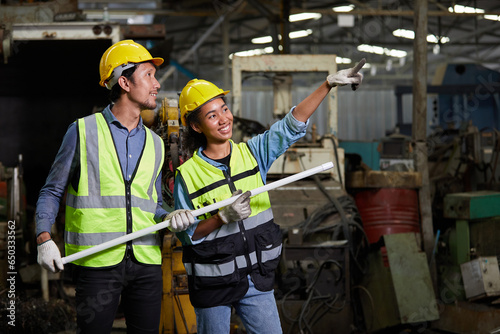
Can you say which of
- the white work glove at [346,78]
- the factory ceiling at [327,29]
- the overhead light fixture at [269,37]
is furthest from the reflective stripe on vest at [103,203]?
the overhead light fixture at [269,37]

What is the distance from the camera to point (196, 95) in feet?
8.05

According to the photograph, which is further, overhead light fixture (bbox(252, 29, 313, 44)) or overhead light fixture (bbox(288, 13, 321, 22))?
overhead light fixture (bbox(252, 29, 313, 44))

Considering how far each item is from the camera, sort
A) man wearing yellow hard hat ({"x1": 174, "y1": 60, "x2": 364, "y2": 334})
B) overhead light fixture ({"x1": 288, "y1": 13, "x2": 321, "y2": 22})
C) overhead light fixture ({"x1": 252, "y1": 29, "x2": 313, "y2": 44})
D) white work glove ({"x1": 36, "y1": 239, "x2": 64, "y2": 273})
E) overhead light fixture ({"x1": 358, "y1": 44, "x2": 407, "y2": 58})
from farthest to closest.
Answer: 1. overhead light fixture ({"x1": 358, "y1": 44, "x2": 407, "y2": 58})
2. overhead light fixture ({"x1": 252, "y1": 29, "x2": 313, "y2": 44})
3. overhead light fixture ({"x1": 288, "y1": 13, "x2": 321, "y2": 22})
4. man wearing yellow hard hat ({"x1": 174, "y1": 60, "x2": 364, "y2": 334})
5. white work glove ({"x1": 36, "y1": 239, "x2": 64, "y2": 273})

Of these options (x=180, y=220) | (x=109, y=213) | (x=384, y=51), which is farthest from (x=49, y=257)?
(x=384, y=51)

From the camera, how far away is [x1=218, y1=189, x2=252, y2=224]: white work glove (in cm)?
215

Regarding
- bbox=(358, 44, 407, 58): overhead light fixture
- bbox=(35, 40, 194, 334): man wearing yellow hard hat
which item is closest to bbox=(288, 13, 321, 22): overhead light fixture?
bbox=(358, 44, 407, 58): overhead light fixture

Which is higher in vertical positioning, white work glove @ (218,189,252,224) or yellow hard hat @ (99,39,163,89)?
yellow hard hat @ (99,39,163,89)

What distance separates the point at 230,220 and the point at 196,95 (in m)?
0.59

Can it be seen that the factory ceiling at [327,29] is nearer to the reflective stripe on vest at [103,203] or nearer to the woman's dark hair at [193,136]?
the woman's dark hair at [193,136]

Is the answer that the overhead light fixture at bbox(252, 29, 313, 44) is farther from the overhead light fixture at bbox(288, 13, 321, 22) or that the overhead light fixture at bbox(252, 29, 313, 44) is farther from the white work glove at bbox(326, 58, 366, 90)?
the white work glove at bbox(326, 58, 366, 90)

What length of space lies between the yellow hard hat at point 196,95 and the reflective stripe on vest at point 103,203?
328 mm

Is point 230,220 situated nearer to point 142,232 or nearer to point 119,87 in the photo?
point 142,232

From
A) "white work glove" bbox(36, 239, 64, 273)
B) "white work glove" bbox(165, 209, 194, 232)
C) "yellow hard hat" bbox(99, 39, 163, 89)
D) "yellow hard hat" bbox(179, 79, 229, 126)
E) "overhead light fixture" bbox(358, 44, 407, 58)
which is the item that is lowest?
"white work glove" bbox(36, 239, 64, 273)

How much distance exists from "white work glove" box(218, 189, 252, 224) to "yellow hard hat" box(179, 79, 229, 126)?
19.1 inches
